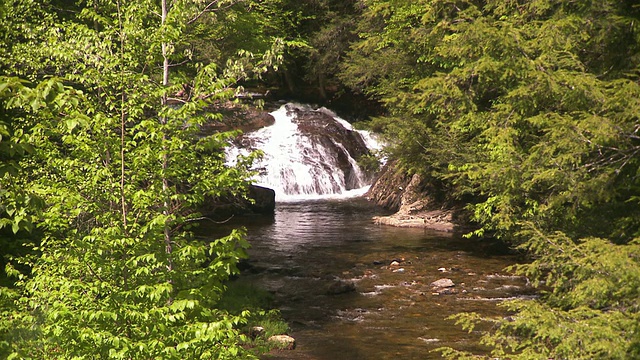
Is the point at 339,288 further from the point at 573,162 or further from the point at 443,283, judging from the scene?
the point at 573,162

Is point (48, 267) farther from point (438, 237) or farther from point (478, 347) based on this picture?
point (438, 237)

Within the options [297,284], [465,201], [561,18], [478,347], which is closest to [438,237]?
[465,201]

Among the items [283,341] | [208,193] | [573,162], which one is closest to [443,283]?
[283,341]

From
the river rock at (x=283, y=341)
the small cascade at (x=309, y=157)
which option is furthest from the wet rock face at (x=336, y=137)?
the river rock at (x=283, y=341)

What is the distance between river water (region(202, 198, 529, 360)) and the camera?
11.6 meters

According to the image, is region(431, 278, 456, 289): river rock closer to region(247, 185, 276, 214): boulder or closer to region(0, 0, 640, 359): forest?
region(0, 0, 640, 359): forest

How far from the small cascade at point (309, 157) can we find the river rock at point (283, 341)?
1806cm

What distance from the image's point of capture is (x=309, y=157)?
31375mm

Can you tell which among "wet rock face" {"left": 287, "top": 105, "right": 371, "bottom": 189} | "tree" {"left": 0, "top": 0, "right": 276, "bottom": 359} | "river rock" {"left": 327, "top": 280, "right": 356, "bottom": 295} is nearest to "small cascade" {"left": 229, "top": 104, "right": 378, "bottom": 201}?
"wet rock face" {"left": 287, "top": 105, "right": 371, "bottom": 189}

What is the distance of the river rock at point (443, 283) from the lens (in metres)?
15.1

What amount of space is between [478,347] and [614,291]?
5.03m

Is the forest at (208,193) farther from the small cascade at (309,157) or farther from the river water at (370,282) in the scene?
the small cascade at (309,157)

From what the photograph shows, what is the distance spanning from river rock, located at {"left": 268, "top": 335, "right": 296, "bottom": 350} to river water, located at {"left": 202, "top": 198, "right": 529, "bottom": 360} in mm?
182

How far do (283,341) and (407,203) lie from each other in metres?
14.6
